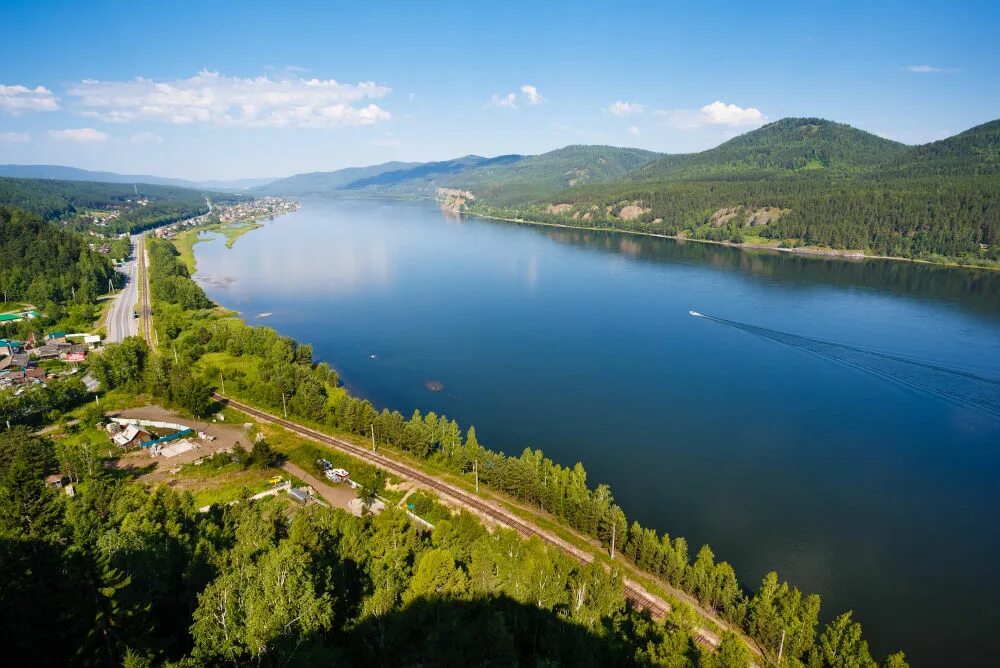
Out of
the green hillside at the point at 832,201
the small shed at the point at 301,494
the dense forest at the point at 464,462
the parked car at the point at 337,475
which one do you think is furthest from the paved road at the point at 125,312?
the green hillside at the point at 832,201

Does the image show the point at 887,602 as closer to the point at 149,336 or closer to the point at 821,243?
the point at 149,336

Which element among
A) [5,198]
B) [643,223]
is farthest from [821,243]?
[5,198]

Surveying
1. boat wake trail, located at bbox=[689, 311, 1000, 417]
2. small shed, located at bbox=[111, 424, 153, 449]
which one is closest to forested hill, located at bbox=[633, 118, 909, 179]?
boat wake trail, located at bbox=[689, 311, 1000, 417]

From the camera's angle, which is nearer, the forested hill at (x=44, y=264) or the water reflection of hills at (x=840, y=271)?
the forested hill at (x=44, y=264)

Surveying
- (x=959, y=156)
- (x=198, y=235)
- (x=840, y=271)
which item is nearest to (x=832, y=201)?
(x=840, y=271)

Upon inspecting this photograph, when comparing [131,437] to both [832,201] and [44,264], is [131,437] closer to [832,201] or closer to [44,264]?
[44,264]

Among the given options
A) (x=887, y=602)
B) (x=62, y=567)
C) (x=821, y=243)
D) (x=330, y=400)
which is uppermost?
(x=821, y=243)

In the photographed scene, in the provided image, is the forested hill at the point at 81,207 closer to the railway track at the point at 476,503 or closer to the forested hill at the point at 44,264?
the forested hill at the point at 44,264

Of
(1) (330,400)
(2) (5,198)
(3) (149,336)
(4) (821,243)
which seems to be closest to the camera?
(1) (330,400)
